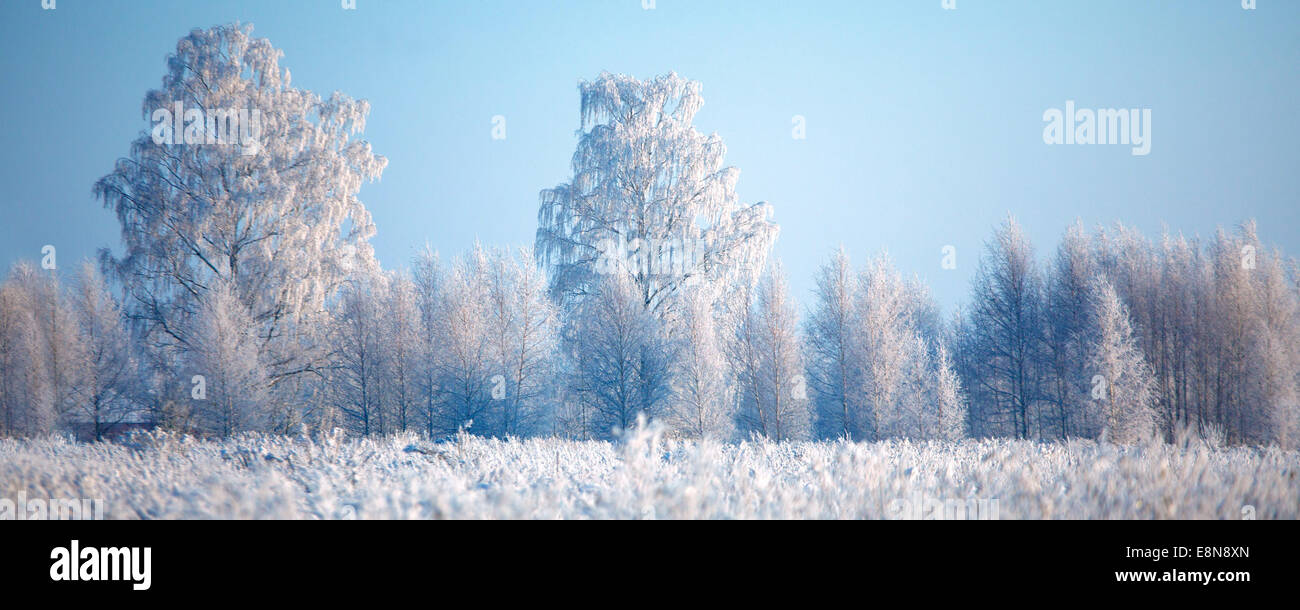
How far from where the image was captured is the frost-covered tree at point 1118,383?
19044 millimetres

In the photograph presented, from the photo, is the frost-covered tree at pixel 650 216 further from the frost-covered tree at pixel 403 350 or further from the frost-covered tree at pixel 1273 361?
the frost-covered tree at pixel 1273 361

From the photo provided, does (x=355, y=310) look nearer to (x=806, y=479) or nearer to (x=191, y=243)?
(x=191, y=243)

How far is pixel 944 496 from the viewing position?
14.8 feet

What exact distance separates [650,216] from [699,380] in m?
5.92

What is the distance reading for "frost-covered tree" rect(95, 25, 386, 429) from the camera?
1836 centimetres

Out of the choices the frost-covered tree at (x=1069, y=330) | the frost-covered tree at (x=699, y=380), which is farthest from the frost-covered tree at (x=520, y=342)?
the frost-covered tree at (x=1069, y=330)

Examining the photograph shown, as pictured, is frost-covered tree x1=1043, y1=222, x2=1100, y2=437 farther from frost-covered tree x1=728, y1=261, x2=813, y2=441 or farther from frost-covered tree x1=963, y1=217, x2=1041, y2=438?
frost-covered tree x1=728, y1=261, x2=813, y2=441

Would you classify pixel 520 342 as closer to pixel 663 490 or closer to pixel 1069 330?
pixel 663 490

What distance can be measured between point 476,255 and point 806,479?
19544 millimetres

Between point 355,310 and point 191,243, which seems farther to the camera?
point 355,310

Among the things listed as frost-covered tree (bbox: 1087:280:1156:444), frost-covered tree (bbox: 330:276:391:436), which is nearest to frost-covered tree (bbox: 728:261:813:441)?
frost-covered tree (bbox: 1087:280:1156:444)

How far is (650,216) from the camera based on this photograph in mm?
21781

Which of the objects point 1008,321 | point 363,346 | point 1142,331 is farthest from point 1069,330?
point 363,346
